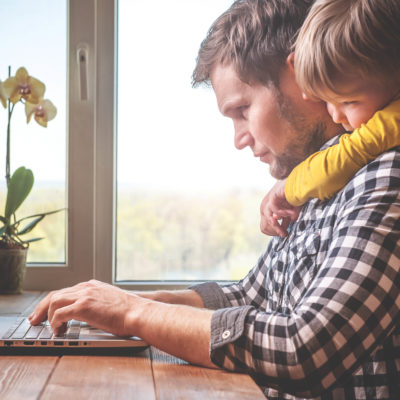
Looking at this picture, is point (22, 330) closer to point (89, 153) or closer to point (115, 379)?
point (115, 379)

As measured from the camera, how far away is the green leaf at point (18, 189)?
68.2 inches

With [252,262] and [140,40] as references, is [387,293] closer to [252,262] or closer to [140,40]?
[252,262]

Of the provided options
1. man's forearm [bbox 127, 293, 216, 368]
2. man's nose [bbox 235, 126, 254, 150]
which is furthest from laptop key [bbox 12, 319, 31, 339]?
man's nose [bbox 235, 126, 254, 150]

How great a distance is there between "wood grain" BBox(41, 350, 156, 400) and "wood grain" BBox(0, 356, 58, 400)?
0.01 m

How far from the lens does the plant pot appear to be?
1.71 meters

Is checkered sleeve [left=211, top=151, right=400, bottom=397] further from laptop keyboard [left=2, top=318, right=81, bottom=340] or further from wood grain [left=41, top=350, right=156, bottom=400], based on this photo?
laptop keyboard [left=2, top=318, right=81, bottom=340]

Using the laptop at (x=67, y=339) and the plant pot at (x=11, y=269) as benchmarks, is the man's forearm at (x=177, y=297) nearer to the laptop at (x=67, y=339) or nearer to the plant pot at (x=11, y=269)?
the laptop at (x=67, y=339)

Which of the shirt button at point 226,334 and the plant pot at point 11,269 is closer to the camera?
the shirt button at point 226,334

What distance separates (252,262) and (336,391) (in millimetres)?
922

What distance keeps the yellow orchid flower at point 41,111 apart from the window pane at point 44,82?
4 centimetres

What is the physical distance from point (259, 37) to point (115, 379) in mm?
973

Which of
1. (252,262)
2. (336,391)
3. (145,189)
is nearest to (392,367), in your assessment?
(336,391)

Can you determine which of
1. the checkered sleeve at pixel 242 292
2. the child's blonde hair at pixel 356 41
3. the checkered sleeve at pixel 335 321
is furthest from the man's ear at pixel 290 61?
the checkered sleeve at pixel 335 321

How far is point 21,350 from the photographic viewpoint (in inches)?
37.3
